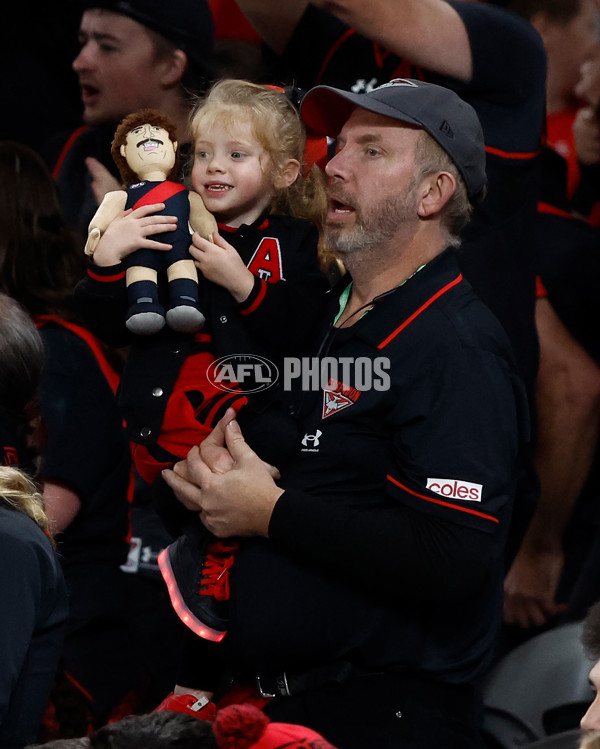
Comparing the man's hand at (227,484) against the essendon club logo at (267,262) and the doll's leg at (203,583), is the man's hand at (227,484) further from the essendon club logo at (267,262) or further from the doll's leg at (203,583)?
the essendon club logo at (267,262)

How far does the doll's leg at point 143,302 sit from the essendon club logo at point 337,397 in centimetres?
34

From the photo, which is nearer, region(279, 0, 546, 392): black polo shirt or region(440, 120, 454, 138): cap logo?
region(440, 120, 454, 138): cap logo

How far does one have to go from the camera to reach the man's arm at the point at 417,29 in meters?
2.87

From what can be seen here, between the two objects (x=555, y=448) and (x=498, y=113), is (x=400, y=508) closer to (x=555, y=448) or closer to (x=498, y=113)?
(x=498, y=113)

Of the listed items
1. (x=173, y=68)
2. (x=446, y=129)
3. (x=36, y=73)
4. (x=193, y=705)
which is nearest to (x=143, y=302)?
(x=446, y=129)

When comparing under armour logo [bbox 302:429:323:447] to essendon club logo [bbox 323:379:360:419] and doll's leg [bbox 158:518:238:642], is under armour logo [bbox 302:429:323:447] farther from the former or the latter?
doll's leg [bbox 158:518:238:642]

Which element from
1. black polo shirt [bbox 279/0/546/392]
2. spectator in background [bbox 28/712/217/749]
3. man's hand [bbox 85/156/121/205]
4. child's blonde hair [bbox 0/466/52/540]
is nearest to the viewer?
spectator in background [bbox 28/712/217/749]

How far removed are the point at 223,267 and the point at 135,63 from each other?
1.24 metres

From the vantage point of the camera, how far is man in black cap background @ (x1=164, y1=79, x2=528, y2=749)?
2.24 m

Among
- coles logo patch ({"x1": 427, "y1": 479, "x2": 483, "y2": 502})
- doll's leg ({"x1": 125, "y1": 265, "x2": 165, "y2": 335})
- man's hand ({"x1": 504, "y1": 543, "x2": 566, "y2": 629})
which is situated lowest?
man's hand ({"x1": 504, "y1": 543, "x2": 566, "y2": 629})

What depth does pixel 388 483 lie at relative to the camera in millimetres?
2309

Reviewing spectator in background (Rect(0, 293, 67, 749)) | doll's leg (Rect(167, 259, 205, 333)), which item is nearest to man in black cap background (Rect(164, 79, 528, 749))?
doll's leg (Rect(167, 259, 205, 333))

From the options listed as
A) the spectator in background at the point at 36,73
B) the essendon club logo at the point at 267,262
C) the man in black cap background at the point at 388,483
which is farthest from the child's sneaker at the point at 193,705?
the spectator in background at the point at 36,73

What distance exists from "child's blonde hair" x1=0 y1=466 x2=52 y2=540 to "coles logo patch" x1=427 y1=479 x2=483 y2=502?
738mm
